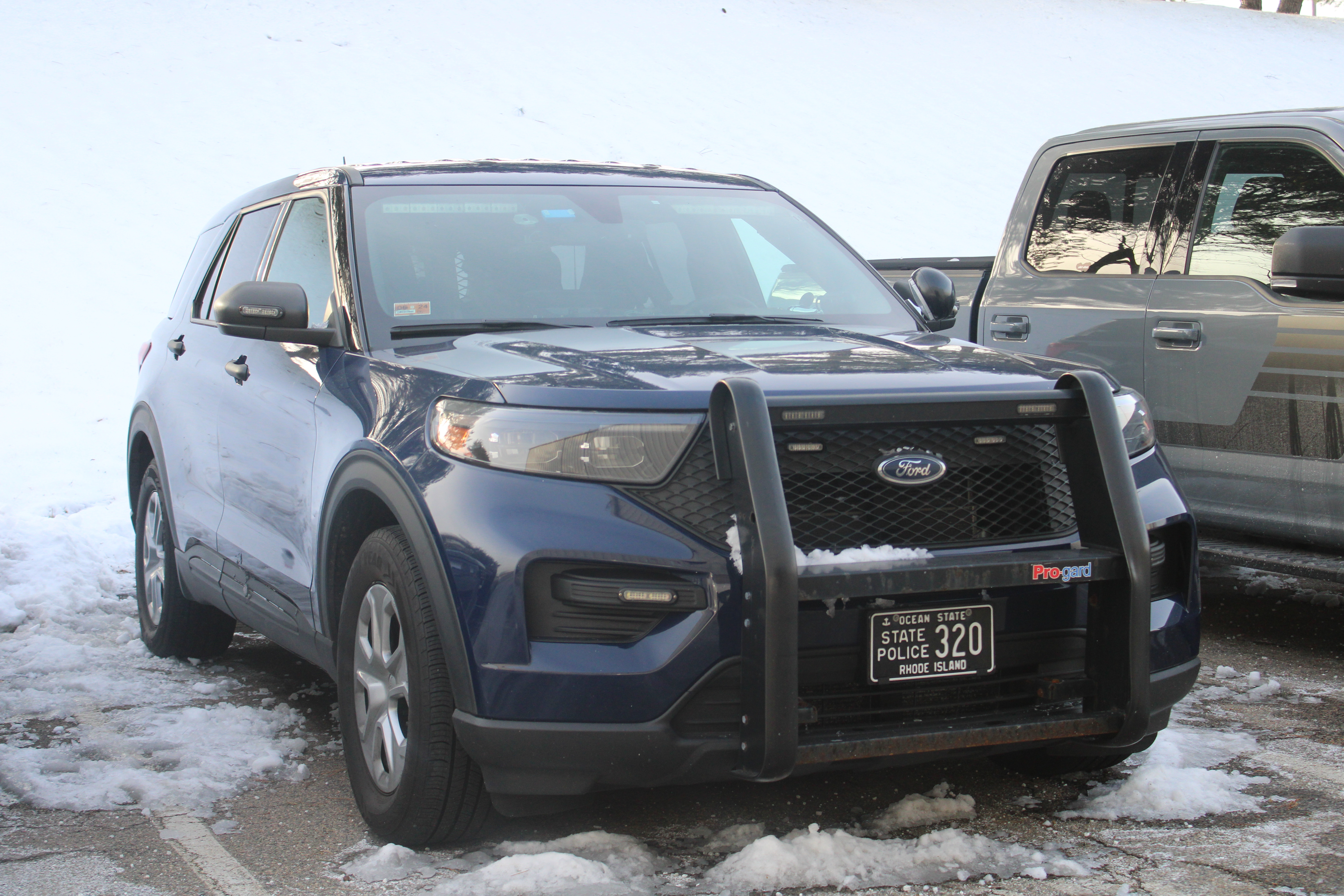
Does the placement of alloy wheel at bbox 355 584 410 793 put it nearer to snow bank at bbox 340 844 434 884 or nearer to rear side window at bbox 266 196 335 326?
snow bank at bbox 340 844 434 884

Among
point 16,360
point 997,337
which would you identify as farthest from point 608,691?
point 16,360

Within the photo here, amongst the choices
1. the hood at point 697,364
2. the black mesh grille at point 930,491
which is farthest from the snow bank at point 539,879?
the hood at point 697,364

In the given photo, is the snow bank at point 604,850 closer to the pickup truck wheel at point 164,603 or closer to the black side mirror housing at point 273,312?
the black side mirror housing at point 273,312

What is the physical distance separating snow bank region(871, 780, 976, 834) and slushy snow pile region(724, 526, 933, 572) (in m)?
0.87

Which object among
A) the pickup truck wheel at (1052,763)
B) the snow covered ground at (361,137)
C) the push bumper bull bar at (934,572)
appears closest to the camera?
the push bumper bull bar at (934,572)

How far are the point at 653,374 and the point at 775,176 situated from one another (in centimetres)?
2349

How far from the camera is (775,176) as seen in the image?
1031 inches

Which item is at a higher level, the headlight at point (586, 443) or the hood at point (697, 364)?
the hood at point (697, 364)

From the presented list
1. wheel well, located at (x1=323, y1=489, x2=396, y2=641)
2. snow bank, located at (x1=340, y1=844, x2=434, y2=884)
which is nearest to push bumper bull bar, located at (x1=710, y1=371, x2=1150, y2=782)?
snow bank, located at (x1=340, y1=844, x2=434, y2=884)

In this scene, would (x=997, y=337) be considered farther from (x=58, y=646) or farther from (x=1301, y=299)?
(x=58, y=646)

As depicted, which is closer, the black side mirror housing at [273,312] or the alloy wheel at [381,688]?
the alloy wheel at [381,688]

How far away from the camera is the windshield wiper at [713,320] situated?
4234 millimetres

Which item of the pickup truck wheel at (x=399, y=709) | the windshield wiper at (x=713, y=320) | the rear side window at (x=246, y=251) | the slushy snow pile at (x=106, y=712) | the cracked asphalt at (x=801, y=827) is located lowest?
the slushy snow pile at (x=106, y=712)

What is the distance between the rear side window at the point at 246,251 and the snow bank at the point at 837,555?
274cm
